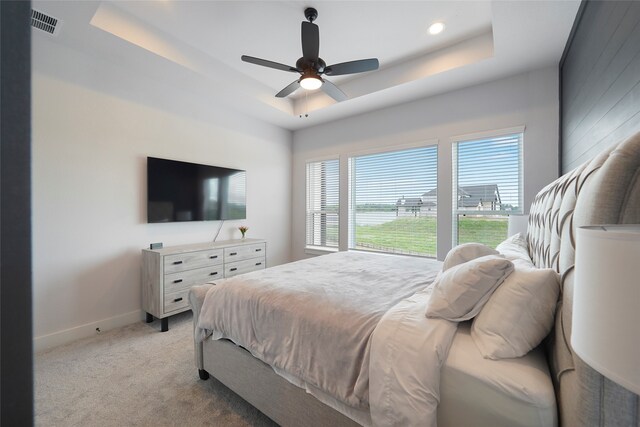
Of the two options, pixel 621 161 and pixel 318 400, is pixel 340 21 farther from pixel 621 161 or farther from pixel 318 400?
pixel 318 400

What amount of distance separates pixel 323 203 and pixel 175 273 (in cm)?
266

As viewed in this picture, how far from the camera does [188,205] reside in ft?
11.0

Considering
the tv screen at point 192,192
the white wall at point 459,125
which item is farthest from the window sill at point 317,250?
the tv screen at point 192,192

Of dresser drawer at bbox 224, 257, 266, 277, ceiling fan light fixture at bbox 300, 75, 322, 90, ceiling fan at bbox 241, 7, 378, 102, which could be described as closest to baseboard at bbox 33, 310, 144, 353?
dresser drawer at bbox 224, 257, 266, 277

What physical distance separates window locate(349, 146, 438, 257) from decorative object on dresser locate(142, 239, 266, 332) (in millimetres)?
2147

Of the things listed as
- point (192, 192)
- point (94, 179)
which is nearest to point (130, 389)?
point (94, 179)

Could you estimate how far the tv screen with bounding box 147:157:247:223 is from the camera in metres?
3.07

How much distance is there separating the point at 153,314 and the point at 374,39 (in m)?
3.75

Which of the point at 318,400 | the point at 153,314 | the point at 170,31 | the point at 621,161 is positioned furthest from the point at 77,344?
the point at 621,161

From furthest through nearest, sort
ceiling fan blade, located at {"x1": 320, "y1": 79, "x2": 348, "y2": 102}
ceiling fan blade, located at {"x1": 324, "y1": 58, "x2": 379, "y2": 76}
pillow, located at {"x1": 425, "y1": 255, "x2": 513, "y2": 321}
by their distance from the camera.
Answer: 1. ceiling fan blade, located at {"x1": 320, "y1": 79, "x2": 348, "y2": 102}
2. ceiling fan blade, located at {"x1": 324, "y1": 58, "x2": 379, "y2": 76}
3. pillow, located at {"x1": 425, "y1": 255, "x2": 513, "y2": 321}

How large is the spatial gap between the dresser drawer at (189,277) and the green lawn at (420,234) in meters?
2.28

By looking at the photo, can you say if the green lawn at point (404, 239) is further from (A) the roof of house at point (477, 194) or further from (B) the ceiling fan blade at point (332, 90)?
(B) the ceiling fan blade at point (332, 90)

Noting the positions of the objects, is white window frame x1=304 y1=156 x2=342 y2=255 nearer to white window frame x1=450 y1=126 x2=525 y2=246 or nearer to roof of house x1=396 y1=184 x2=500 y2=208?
roof of house x1=396 y1=184 x2=500 y2=208

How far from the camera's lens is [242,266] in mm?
3557
